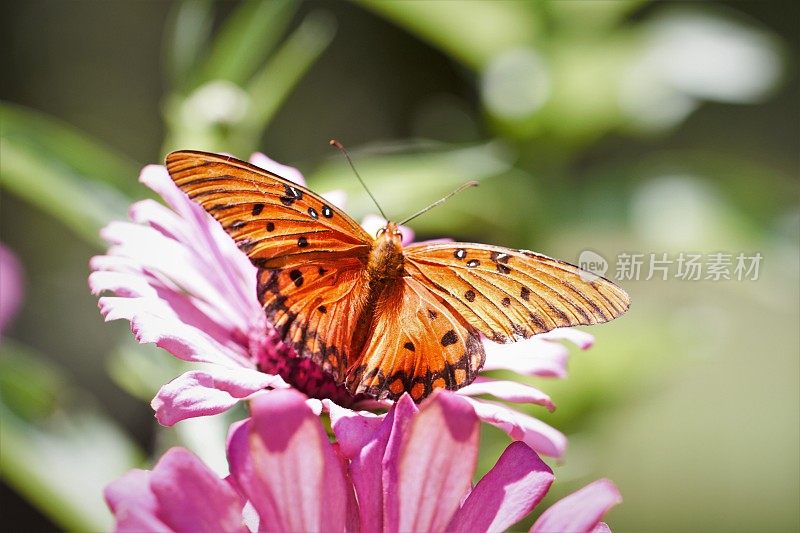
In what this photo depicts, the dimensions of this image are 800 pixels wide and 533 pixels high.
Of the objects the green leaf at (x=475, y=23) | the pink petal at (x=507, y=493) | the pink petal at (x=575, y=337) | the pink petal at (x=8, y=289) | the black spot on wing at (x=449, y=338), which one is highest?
the green leaf at (x=475, y=23)

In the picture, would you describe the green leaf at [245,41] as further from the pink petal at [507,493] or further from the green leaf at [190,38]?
the pink petal at [507,493]

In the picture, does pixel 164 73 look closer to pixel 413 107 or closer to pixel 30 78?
pixel 30 78

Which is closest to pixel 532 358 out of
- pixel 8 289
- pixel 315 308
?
pixel 315 308

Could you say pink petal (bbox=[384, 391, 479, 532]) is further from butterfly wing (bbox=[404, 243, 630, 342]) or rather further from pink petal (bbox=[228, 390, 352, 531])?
butterfly wing (bbox=[404, 243, 630, 342])

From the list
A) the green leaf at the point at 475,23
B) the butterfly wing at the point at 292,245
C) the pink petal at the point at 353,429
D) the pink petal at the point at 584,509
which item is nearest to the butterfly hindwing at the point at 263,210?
the butterfly wing at the point at 292,245

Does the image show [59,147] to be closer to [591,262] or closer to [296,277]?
[296,277]

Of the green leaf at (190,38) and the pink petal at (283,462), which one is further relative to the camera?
the green leaf at (190,38)

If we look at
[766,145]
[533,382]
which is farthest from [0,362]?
[766,145]

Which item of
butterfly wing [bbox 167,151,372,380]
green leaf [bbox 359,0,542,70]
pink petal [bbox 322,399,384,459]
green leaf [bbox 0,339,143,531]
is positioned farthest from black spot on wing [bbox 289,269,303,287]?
green leaf [bbox 359,0,542,70]
